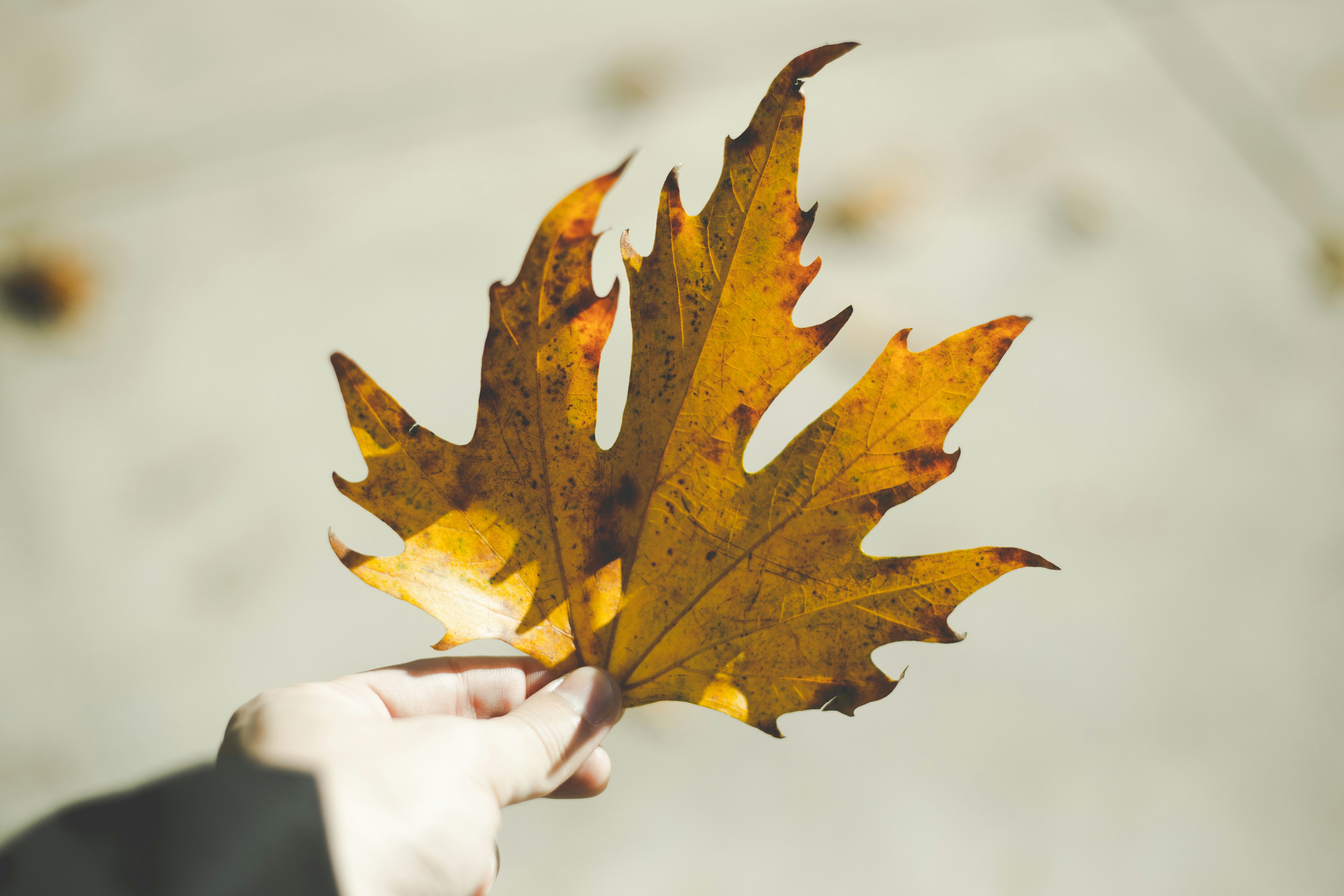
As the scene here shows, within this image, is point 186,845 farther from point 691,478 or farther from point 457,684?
point 691,478

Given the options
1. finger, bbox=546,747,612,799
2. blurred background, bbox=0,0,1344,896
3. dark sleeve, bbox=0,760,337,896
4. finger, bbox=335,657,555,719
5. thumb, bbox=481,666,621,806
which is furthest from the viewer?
blurred background, bbox=0,0,1344,896

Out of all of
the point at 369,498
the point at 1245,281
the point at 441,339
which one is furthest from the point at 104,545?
the point at 1245,281

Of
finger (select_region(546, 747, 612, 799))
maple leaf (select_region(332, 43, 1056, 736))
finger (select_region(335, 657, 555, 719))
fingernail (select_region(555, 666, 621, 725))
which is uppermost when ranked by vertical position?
maple leaf (select_region(332, 43, 1056, 736))

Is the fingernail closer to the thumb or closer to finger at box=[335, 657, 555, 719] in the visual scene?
the thumb

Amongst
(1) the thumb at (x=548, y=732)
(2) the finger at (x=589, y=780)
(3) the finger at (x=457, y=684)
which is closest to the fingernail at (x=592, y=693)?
(1) the thumb at (x=548, y=732)

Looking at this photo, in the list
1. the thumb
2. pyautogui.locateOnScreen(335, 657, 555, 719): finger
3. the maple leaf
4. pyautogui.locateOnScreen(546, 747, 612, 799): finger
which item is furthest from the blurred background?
the maple leaf

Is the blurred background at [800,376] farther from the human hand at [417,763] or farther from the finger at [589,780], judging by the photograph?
the human hand at [417,763]
